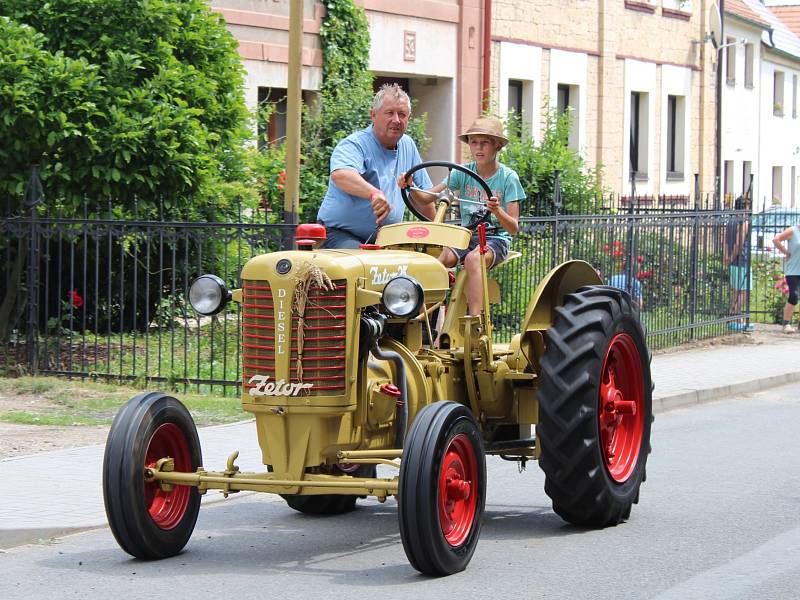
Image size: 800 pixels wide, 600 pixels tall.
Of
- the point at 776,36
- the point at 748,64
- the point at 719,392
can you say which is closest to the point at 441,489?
the point at 719,392

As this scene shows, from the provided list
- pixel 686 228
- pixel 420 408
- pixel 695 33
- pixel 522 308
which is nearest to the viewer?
pixel 420 408

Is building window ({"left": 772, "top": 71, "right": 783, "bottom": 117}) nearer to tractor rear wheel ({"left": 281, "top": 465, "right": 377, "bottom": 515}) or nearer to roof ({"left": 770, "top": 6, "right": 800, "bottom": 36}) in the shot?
roof ({"left": 770, "top": 6, "right": 800, "bottom": 36})

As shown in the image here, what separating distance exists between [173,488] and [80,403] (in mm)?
5577

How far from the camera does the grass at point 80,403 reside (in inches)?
465

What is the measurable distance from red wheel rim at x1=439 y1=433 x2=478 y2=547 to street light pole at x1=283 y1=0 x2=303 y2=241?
6.27 m

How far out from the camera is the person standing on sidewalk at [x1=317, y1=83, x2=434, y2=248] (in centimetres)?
841

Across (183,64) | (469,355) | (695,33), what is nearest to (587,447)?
(469,355)

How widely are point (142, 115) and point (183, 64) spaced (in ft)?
2.86

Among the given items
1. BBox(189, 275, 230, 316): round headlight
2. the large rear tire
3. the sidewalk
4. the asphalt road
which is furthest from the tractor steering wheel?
the sidewalk

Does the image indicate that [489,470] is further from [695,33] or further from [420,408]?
[695,33]

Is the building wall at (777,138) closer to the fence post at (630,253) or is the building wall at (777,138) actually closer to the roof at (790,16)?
the roof at (790,16)

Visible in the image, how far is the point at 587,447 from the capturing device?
7.66m

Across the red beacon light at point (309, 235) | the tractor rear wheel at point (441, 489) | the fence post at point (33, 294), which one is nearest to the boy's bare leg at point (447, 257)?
the red beacon light at point (309, 235)

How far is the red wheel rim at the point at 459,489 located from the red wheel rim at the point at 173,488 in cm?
134
